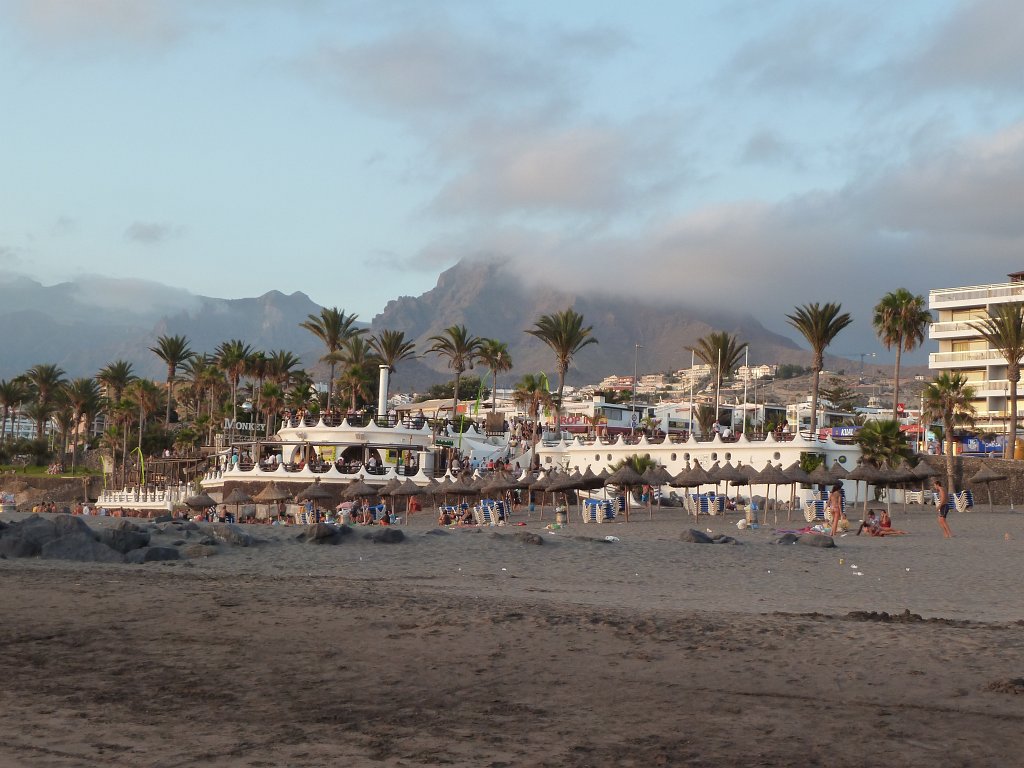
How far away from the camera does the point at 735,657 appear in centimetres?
877

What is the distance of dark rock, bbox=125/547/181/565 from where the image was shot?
1803 centimetres

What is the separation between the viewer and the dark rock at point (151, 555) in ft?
59.2

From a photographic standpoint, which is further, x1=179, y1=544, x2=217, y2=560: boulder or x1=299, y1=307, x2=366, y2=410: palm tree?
x1=299, y1=307, x2=366, y2=410: palm tree

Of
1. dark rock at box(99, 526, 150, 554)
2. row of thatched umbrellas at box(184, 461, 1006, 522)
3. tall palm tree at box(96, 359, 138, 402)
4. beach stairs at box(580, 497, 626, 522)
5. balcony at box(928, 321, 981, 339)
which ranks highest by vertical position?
balcony at box(928, 321, 981, 339)

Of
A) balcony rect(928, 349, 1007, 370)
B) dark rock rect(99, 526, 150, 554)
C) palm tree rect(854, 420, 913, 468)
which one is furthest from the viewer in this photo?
balcony rect(928, 349, 1007, 370)

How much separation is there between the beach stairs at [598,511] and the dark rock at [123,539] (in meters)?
19.9

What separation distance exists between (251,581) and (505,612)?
509 centimetres

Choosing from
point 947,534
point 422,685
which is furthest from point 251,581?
point 947,534

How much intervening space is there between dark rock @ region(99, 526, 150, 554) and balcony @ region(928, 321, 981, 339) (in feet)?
251

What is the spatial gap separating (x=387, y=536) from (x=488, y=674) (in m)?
15.3

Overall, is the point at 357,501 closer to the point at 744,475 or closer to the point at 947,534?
the point at 744,475

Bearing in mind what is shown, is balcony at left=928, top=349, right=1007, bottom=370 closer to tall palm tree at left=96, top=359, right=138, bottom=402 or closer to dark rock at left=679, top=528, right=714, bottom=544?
dark rock at left=679, top=528, right=714, bottom=544

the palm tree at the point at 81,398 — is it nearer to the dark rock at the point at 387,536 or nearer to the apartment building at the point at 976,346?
the apartment building at the point at 976,346

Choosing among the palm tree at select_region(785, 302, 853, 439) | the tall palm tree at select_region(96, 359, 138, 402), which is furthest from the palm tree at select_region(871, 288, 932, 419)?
the tall palm tree at select_region(96, 359, 138, 402)
